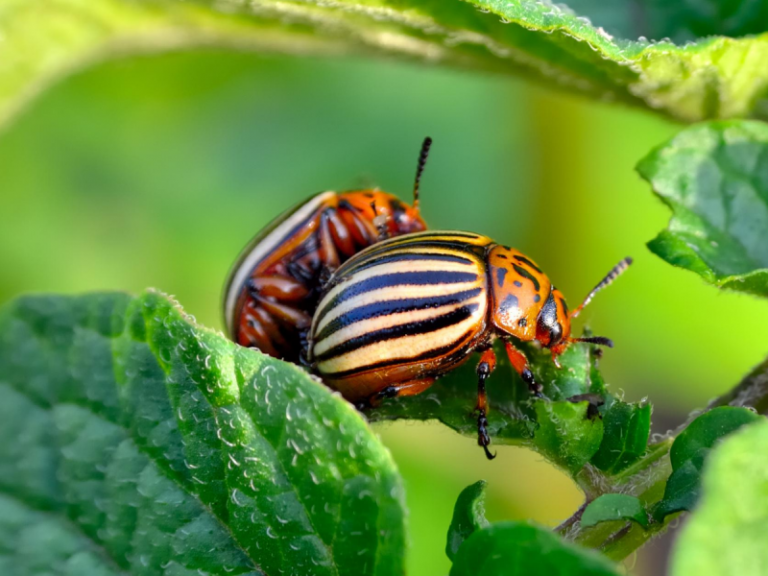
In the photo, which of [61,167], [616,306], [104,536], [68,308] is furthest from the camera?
[61,167]

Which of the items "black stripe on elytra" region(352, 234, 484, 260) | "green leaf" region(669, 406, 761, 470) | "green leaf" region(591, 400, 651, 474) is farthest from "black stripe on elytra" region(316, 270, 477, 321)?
"green leaf" region(669, 406, 761, 470)

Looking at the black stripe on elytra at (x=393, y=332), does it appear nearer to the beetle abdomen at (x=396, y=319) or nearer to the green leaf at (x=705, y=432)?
the beetle abdomen at (x=396, y=319)

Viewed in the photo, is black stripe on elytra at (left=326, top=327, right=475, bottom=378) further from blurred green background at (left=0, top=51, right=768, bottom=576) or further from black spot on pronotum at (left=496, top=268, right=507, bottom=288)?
blurred green background at (left=0, top=51, right=768, bottom=576)

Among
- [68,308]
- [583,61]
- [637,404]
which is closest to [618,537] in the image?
[637,404]

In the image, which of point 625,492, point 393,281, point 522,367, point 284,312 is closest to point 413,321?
point 393,281

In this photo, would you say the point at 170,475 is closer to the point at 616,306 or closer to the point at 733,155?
the point at 733,155
